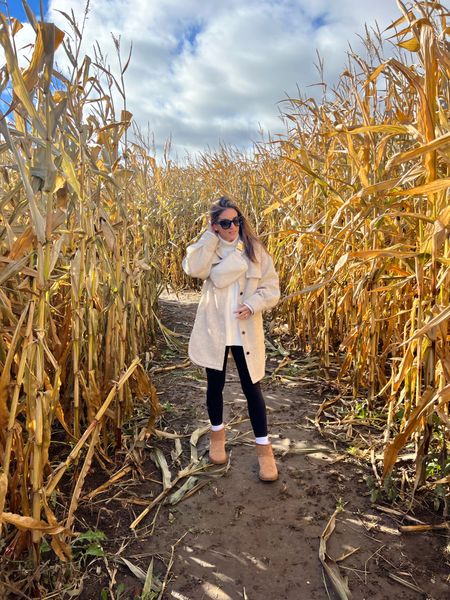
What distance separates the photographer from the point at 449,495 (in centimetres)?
196

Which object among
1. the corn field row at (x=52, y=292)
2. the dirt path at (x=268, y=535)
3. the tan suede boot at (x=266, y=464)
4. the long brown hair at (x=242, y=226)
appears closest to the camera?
the corn field row at (x=52, y=292)

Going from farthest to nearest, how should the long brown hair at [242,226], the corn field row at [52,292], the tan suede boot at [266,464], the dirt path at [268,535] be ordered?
1. the long brown hair at [242,226]
2. the tan suede boot at [266,464]
3. the dirt path at [268,535]
4. the corn field row at [52,292]

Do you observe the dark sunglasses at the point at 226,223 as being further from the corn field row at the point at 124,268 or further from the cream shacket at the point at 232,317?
the corn field row at the point at 124,268

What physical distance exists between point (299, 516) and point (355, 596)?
45 centimetres

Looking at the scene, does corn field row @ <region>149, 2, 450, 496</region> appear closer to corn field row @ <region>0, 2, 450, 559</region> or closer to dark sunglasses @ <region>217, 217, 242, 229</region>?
corn field row @ <region>0, 2, 450, 559</region>

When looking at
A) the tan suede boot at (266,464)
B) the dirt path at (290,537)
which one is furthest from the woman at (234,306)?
the dirt path at (290,537)

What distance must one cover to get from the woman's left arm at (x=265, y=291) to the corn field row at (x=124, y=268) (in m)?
0.20

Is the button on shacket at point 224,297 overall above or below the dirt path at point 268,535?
above

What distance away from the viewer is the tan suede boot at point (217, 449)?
97.5 inches

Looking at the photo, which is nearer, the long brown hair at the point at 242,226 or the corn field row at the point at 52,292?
the corn field row at the point at 52,292

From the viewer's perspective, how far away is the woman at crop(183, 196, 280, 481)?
235 cm

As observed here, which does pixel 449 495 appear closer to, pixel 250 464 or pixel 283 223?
pixel 250 464

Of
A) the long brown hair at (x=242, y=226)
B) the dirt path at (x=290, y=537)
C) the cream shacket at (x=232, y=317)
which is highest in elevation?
the long brown hair at (x=242, y=226)

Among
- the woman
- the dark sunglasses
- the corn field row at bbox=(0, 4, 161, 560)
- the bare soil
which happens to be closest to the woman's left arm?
the woman
